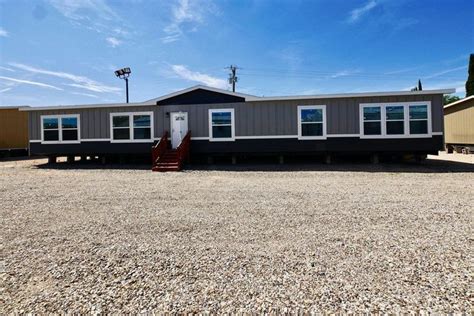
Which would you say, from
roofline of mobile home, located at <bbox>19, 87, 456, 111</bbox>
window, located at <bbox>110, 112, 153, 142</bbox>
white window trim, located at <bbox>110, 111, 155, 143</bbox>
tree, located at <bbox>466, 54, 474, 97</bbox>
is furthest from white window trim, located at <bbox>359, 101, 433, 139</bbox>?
tree, located at <bbox>466, 54, 474, 97</bbox>

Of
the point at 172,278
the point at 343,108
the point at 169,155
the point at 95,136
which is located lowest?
the point at 172,278

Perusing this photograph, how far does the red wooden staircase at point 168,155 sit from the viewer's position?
11367mm

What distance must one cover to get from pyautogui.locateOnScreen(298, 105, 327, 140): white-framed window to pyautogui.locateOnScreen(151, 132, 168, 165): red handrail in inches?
240

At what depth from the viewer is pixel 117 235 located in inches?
148

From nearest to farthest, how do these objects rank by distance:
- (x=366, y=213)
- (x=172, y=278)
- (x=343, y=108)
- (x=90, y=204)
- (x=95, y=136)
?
1. (x=172, y=278)
2. (x=366, y=213)
3. (x=90, y=204)
4. (x=343, y=108)
5. (x=95, y=136)

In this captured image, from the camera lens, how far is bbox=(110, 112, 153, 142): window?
534 inches

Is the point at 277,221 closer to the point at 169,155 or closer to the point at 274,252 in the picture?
the point at 274,252

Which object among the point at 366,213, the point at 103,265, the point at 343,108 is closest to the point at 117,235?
the point at 103,265

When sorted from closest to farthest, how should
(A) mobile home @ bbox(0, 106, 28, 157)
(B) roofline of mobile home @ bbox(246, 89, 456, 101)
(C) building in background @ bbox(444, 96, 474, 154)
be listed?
(B) roofline of mobile home @ bbox(246, 89, 456, 101) → (C) building in background @ bbox(444, 96, 474, 154) → (A) mobile home @ bbox(0, 106, 28, 157)

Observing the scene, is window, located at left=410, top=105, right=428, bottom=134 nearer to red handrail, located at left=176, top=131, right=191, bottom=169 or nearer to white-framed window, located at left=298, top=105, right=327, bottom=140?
white-framed window, located at left=298, top=105, right=327, bottom=140

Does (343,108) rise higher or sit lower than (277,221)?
higher

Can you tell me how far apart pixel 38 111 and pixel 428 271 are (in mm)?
16808

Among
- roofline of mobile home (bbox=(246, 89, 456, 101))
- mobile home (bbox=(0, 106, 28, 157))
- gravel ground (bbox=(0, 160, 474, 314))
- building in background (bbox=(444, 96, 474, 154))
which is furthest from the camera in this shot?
mobile home (bbox=(0, 106, 28, 157))

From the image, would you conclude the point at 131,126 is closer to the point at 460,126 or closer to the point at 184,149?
the point at 184,149
